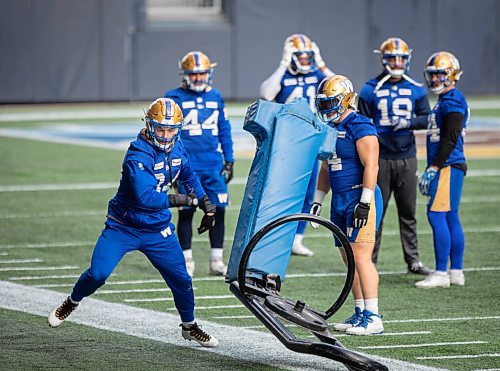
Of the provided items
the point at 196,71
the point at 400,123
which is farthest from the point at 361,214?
the point at 196,71

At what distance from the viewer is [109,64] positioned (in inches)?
1027

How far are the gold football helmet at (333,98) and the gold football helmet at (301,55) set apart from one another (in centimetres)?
327

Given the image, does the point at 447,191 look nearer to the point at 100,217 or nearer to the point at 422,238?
the point at 422,238

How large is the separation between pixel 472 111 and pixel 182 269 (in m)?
19.1

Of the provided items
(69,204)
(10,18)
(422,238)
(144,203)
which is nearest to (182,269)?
(144,203)

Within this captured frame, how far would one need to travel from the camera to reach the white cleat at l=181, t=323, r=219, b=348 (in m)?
7.57

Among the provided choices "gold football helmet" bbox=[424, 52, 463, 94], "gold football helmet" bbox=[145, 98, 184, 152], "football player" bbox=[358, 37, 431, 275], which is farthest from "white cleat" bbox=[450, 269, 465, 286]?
"gold football helmet" bbox=[145, 98, 184, 152]

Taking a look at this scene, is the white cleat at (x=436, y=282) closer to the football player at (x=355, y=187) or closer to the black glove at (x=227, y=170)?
the football player at (x=355, y=187)

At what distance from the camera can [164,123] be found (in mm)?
7391

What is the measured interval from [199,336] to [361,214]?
1.44 m

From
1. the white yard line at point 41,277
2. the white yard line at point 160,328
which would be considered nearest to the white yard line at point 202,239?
the white yard line at point 41,277

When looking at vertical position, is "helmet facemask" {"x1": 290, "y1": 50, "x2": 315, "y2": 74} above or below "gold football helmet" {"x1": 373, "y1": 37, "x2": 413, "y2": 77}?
below

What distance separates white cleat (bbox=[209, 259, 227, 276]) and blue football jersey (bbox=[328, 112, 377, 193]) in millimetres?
2339

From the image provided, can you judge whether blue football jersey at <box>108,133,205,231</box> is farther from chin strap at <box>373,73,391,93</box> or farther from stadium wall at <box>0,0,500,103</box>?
stadium wall at <box>0,0,500,103</box>
